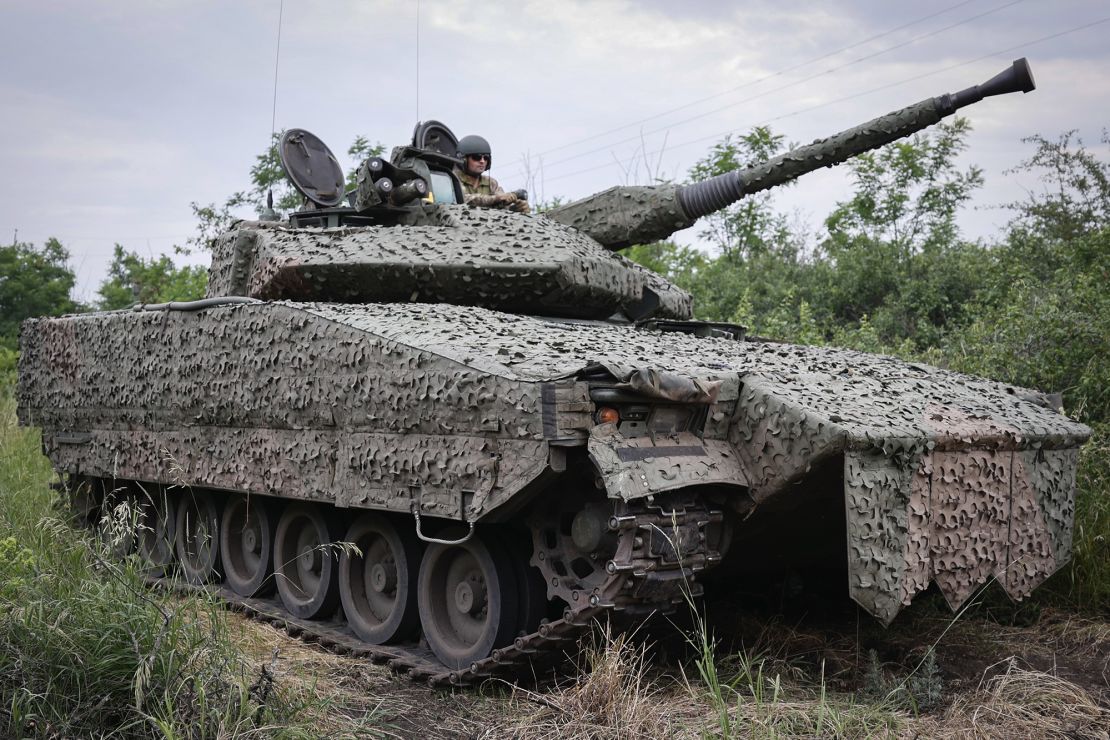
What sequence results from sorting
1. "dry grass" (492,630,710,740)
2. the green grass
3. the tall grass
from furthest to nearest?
the green grass, "dry grass" (492,630,710,740), the tall grass

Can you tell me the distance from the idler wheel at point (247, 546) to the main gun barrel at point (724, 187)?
8.98 ft

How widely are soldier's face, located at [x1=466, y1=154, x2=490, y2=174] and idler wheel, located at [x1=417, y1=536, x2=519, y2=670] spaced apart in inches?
148

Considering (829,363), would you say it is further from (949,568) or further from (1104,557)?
(1104,557)

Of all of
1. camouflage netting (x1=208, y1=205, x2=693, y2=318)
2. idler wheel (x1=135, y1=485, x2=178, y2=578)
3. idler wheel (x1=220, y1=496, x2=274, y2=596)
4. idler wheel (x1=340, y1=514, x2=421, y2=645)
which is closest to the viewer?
idler wheel (x1=340, y1=514, x2=421, y2=645)

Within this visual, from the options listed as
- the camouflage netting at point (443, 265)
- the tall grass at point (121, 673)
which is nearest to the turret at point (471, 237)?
the camouflage netting at point (443, 265)

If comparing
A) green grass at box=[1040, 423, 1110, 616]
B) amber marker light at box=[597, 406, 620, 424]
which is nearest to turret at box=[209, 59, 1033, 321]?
amber marker light at box=[597, 406, 620, 424]

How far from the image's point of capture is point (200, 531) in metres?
7.04

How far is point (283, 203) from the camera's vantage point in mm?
16547

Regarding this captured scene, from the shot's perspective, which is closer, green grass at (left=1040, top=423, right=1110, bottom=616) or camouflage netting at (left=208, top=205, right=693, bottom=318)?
camouflage netting at (left=208, top=205, right=693, bottom=318)

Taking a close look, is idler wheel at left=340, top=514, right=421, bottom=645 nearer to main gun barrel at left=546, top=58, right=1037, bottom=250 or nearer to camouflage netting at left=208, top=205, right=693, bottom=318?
camouflage netting at left=208, top=205, right=693, bottom=318

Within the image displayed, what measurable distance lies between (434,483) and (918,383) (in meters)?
2.47

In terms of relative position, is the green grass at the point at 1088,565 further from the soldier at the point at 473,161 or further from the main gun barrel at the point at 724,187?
the soldier at the point at 473,161

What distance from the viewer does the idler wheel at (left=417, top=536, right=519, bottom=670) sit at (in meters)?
4.97

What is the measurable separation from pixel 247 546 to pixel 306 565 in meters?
0.74
